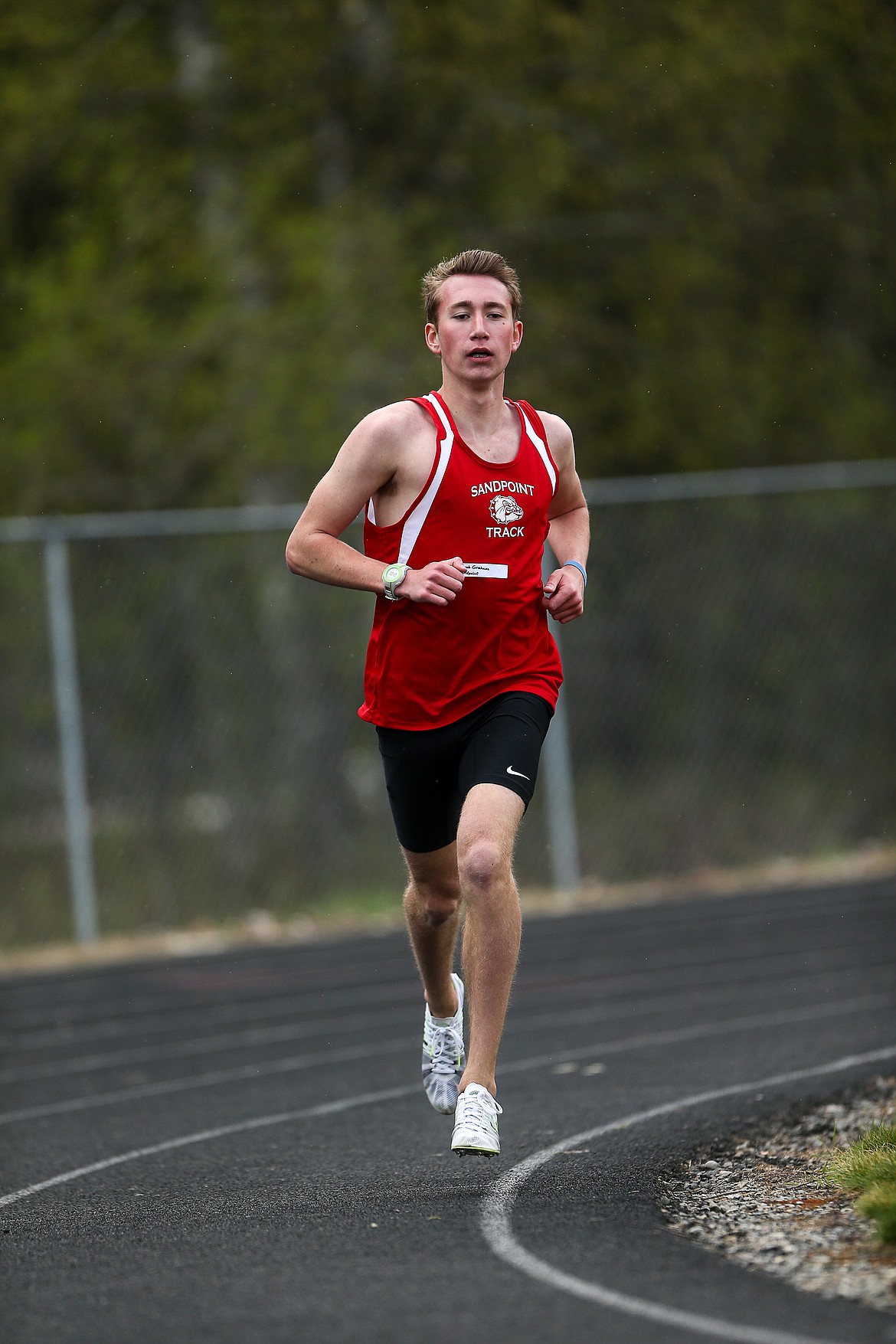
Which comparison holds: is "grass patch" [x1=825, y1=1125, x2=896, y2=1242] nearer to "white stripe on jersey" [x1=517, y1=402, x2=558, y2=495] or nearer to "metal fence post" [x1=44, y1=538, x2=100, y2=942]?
"white stripe on jersey" [x1=517, y1=402, x2=558, y2=495]

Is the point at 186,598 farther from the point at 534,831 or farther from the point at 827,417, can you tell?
the point at 827,417

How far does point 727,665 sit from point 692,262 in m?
6.98

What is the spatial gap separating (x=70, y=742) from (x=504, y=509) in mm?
7208

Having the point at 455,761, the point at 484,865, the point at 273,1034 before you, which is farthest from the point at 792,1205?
the point at 273,1034

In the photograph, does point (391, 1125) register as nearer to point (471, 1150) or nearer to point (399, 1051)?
point (471, 1150)

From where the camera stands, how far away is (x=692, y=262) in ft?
62.7

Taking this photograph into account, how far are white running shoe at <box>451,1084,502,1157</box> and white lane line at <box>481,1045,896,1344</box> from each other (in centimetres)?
18

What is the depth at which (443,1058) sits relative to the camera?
577cm

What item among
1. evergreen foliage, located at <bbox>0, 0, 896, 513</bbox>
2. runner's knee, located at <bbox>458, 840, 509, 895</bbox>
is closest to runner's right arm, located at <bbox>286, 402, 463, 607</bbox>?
runner's knee, located at <bbox>458, 840, 509, 895</bbox>

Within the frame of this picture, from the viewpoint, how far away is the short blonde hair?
552 cm

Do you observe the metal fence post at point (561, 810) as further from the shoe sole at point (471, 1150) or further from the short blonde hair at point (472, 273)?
the shoe sole at point (471, 1150)

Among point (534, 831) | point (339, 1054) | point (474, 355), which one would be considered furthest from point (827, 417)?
point (474, 355)

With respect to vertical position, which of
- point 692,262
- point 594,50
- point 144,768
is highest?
point 594,50

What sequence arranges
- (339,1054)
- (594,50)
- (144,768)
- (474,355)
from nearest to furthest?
1. (474,355)
2. (339,1054)
3. (144,768)
4. (594,50)
